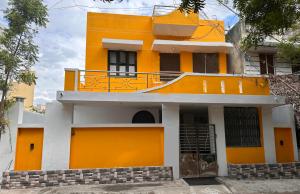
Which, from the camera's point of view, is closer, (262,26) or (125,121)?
(262,26)

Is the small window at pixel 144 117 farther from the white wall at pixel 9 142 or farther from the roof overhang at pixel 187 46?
the white wall at pixel 9 142

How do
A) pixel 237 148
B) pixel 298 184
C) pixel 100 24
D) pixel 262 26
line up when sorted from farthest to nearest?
pixel 100 24, pixel 237 148, pixel 298 184, pixel 262 26

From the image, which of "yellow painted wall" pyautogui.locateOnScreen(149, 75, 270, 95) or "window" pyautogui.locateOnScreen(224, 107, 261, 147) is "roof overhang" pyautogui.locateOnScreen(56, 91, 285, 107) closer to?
"yellow painted wall" pyautogui.locateOnScreen(149, 75, 270, 95)

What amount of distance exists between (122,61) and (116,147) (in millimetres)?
5012

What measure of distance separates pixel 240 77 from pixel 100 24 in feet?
23.6

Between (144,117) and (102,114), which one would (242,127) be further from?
(102,114)

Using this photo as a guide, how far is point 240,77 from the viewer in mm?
10500

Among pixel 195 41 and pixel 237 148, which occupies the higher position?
pixel 195 41

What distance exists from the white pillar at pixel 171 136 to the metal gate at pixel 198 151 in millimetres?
294

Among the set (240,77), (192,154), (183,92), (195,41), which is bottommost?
(192,154)

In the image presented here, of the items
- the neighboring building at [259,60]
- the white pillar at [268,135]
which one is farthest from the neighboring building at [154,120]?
the neighboring building at [259,60]

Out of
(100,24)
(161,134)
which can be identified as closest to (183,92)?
(161,134)

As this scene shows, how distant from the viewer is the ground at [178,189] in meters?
8.04

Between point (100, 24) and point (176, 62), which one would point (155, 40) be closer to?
point (176, 62)
